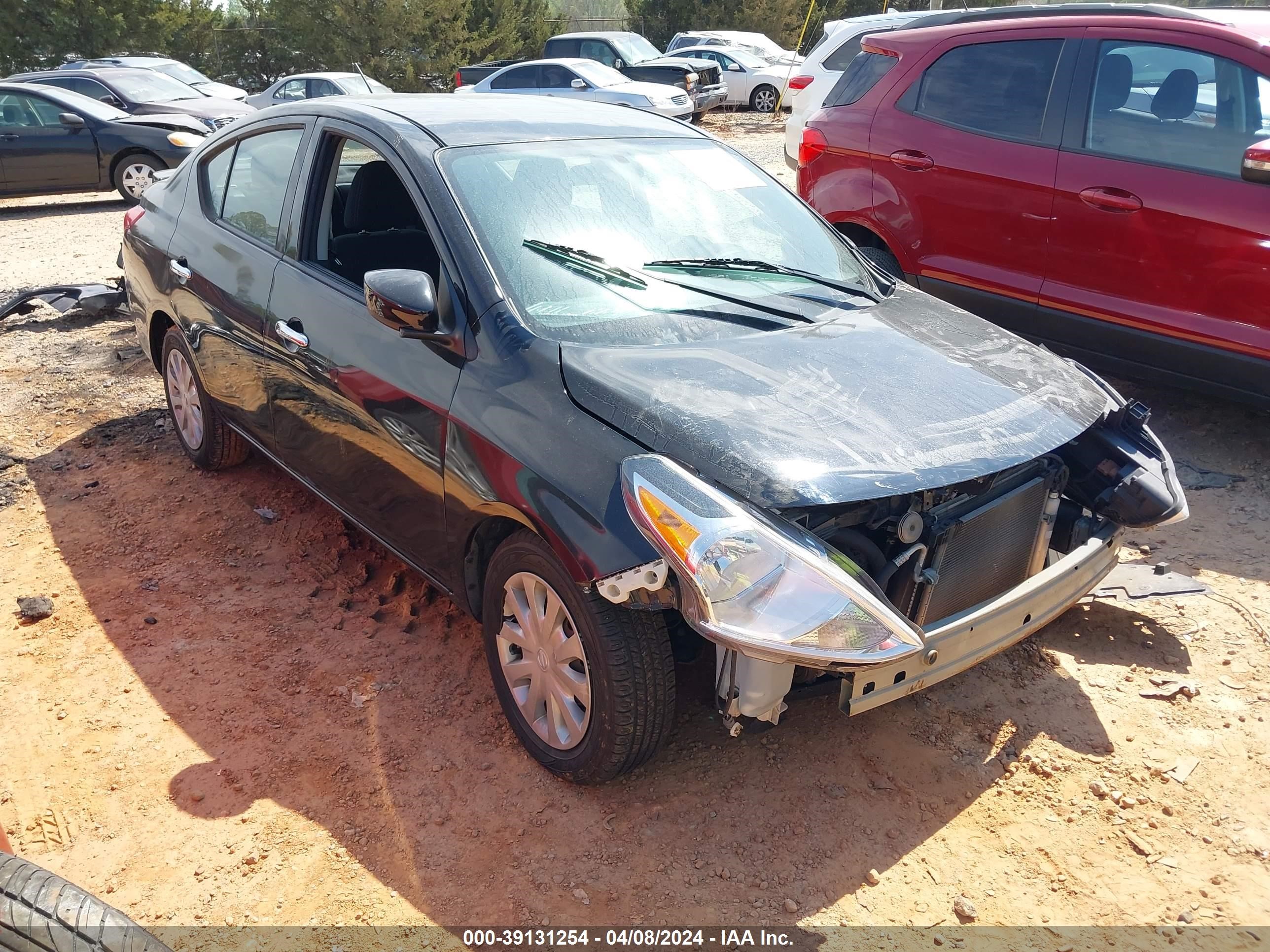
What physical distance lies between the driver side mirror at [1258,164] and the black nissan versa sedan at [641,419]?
5.66 ft

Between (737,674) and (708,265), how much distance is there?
1.50 metres

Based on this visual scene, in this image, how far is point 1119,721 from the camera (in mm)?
3285

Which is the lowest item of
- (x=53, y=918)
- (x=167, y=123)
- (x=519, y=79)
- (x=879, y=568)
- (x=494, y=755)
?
(x=494, y=755)

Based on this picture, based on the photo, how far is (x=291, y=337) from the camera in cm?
371

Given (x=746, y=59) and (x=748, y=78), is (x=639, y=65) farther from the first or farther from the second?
(x=746, y=59)

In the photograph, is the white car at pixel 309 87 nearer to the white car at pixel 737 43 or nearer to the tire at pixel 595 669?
the white car at pixel 737 43

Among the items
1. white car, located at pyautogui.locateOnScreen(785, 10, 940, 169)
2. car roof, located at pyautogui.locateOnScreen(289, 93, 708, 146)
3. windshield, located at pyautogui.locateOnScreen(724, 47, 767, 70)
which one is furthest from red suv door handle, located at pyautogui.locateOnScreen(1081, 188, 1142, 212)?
windshield, located at pyautogui.locateOnScreen(724, 47, 767, 70)

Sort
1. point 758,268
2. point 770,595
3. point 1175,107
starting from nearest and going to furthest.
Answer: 1. point 770,595
2. point 758,268
3. point 1175,107

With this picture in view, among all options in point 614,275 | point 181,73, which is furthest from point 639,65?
point 614,275

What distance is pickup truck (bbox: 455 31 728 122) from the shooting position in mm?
20312

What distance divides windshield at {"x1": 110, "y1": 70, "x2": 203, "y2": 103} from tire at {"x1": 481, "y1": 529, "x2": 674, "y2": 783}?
14.5m

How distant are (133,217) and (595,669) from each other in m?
4.07

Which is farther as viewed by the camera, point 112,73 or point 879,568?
point 112,73

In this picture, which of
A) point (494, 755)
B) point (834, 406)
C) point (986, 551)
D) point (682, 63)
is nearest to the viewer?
point (834, 406)
